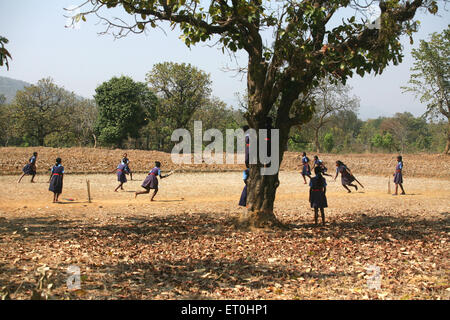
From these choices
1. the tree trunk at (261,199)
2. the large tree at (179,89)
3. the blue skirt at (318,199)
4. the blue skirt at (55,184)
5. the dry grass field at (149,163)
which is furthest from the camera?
the large tree at (179,89)

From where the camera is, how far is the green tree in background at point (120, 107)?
42094 millimetres

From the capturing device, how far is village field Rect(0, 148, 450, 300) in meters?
6.21

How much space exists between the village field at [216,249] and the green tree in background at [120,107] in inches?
1012

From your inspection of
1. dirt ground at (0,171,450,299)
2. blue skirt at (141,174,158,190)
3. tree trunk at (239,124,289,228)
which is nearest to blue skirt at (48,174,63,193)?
dirt ground at (0,171,450,299)

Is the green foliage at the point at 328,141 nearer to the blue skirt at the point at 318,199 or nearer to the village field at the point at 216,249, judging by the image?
the village field at the point at 216,249

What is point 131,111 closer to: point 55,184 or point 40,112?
point 40,112

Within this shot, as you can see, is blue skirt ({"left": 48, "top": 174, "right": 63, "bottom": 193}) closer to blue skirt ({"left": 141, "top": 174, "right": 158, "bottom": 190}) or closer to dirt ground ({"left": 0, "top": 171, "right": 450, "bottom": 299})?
dirt ground ({"left": 0, "top": 171, "right": 450, "bottom": 299})

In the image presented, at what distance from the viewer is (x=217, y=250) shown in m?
8.60

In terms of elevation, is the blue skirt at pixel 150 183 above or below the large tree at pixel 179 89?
below

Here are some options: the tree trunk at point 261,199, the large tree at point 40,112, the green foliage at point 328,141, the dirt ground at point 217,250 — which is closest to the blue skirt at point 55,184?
the dirt ground at point 217,250

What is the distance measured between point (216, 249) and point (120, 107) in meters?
36.2

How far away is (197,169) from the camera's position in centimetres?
3025
